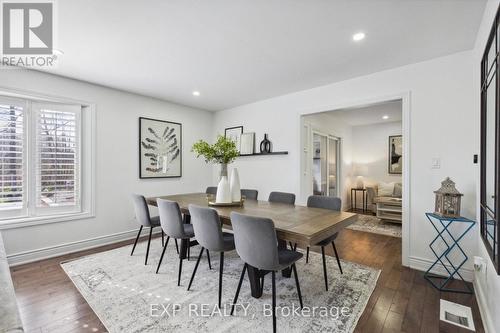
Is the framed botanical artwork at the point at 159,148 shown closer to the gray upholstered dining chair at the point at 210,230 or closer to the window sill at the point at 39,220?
the window sill at the point at 39,220

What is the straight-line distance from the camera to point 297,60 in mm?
2727

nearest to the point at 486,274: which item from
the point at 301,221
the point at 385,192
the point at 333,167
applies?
the point at 301,221

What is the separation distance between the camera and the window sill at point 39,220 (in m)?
2.81

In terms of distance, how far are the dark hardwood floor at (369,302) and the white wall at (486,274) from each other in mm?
125

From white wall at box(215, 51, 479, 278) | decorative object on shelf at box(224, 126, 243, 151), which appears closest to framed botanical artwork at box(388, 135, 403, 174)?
white wall at box(215, 51, 479, 278)

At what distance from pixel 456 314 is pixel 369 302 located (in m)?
0.64

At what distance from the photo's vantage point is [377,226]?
471 cm

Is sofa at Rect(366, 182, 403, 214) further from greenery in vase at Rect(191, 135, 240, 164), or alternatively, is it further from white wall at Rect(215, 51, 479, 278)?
greenery in vase at Rect(191, 135, 240, 164)

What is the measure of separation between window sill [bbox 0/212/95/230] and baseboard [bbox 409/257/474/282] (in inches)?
171

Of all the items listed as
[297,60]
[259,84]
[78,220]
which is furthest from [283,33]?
[78,220]

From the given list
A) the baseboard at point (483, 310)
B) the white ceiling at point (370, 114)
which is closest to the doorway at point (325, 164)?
the white ceiling at point (370, 114)

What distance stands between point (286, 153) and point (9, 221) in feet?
12.6

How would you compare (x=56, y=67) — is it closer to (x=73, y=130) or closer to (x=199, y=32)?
(x=73, y=130)

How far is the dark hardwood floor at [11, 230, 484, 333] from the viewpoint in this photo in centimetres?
176
